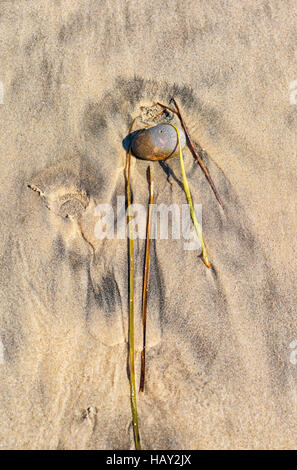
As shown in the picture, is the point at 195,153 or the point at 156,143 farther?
the point at 195,153

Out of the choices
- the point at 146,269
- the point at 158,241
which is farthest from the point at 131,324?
the point at 158,241

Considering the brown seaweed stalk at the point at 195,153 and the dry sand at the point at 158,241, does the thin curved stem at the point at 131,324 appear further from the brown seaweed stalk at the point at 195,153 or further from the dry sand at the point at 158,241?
the brown seaweed stalk at the point at 195,153

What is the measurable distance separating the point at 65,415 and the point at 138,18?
254 centimetres

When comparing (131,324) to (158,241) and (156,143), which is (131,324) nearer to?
(158,241)

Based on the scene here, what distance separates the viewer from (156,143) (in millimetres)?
2273

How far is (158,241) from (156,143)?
60 cm

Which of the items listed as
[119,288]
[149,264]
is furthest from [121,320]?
[149,264]

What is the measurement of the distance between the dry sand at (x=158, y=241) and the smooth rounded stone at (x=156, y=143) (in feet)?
0.27

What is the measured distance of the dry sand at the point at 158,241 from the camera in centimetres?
197

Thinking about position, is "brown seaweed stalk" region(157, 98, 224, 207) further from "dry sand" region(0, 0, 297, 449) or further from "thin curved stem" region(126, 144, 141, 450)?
"thin curved stem" region(126, 144, 141, 450)

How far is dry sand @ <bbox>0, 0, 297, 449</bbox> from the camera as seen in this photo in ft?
6.48

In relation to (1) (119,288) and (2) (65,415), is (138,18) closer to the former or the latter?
(1) (119,288)

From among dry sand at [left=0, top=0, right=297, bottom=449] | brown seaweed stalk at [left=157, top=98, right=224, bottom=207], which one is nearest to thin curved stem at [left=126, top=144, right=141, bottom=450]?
dry sand at [left=0, top=0, right=297, bottom=449]

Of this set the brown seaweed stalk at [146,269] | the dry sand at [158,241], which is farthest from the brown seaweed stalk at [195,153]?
the brown seaweed stalk at [146,269]
